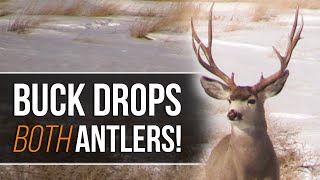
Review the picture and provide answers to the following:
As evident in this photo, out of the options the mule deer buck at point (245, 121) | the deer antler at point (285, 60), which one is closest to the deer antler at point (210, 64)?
the mule deer buck at point (245, 121)

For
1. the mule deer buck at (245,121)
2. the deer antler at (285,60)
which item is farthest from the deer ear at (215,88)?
the deer antler at (285,60)

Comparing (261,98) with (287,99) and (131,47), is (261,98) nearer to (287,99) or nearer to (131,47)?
(287,99)

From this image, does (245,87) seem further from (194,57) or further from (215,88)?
(194,57)

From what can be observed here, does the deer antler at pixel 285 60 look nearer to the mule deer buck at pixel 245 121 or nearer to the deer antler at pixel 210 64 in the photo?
the mule deer buck at pixel 245 121

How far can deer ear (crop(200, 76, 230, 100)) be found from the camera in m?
4.40

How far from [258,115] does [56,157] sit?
115cm

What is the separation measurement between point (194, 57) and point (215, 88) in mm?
206

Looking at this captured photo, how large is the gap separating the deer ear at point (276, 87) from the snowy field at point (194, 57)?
0.09 feet

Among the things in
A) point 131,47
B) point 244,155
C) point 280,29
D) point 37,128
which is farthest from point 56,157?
point 280,29

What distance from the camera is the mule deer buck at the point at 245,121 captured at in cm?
438

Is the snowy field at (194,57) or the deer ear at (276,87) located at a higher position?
the snowy field at (194,57)

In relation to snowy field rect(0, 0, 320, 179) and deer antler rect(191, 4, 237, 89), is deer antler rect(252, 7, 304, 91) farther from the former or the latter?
deer antler rect(191, 4, 237, 89)

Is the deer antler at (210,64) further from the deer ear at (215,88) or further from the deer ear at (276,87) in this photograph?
the deer ear at (276,87)

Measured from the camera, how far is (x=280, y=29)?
14.5ft
